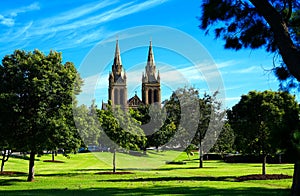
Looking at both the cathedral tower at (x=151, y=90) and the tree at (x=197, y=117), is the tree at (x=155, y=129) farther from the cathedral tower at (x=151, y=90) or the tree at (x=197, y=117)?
the cathedral tower at (x=151, y=90)

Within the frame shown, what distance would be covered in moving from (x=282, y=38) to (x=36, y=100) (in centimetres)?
1514

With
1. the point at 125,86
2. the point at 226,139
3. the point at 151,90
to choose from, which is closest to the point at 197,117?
the point at 226,139

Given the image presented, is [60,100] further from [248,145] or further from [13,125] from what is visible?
[248,145]

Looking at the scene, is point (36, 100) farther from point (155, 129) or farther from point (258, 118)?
point (155, 129)

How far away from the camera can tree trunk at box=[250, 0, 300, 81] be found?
988 cm

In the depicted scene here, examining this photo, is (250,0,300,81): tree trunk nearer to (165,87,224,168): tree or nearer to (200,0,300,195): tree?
(200,0,300,195): tree

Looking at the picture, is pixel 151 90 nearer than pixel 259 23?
No

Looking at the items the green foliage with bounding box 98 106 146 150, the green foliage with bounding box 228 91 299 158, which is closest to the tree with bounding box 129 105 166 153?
the green foliage with bounding box 98 106 146 150

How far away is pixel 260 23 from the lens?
12102 mm

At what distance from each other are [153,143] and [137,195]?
131ft

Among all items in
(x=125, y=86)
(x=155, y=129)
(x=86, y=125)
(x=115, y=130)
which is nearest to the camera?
(x=86, y=125)

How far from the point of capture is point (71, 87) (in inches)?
880

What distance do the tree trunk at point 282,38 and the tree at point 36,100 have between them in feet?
44.9

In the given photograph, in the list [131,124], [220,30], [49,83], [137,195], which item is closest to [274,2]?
[220,30]
